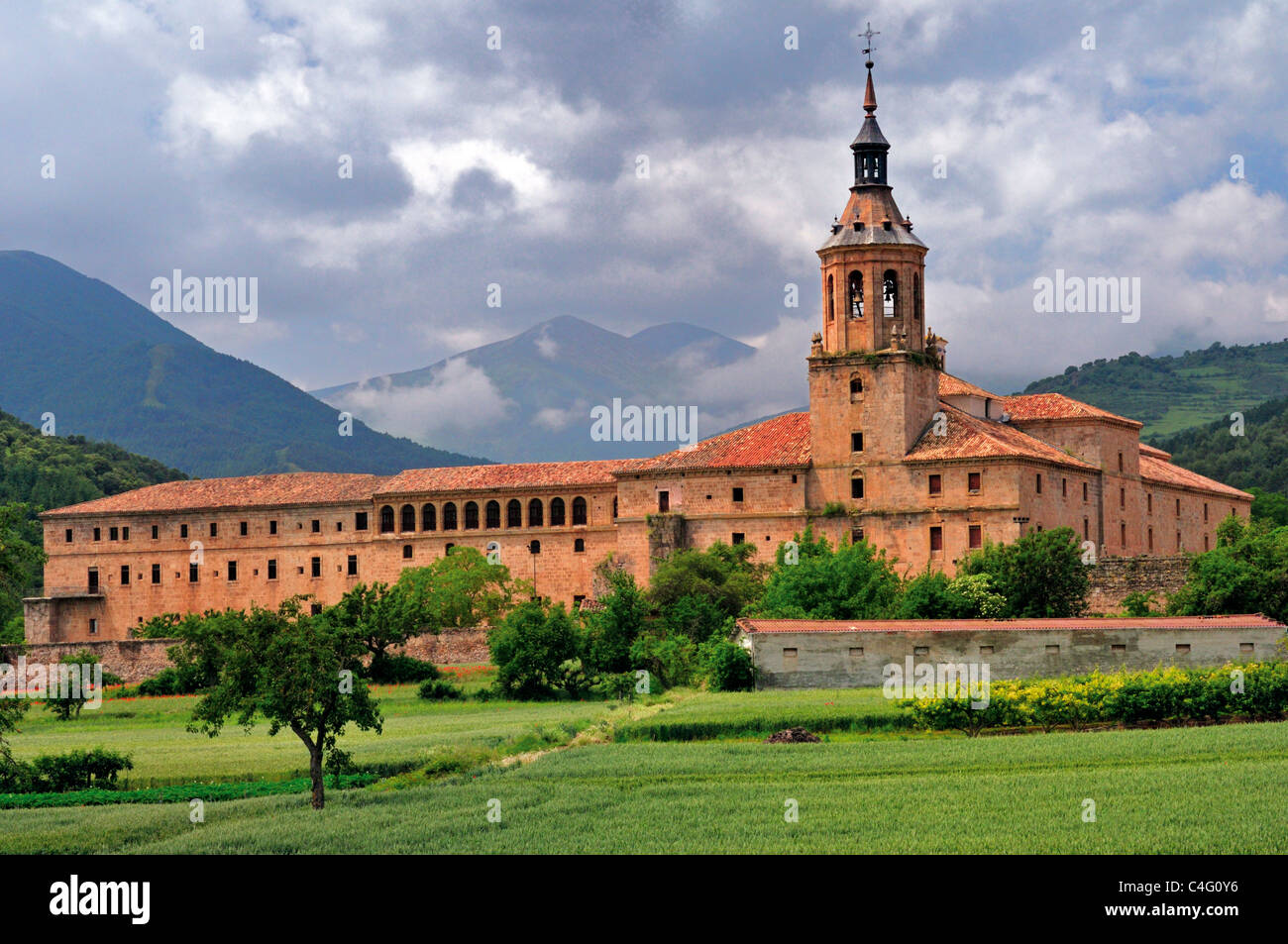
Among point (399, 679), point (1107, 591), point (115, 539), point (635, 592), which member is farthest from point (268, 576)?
point (1107, 591)

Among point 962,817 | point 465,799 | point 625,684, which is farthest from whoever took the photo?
point 625,684

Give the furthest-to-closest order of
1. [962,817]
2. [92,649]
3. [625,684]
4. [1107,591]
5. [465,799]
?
[92,649] → [1107,591] → [625,684] → [465,799] → [962,817]

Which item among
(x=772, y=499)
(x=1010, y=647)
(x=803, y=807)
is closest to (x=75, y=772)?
(x=803, y=807)

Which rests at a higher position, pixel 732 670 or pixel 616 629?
pixel 616 629

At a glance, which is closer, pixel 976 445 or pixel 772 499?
pixel 976 445

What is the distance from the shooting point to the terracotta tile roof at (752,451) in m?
67.8

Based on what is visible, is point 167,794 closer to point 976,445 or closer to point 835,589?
point 835,589

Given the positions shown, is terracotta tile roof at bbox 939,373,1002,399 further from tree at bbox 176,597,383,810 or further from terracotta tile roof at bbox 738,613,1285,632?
tree at bbox 176,597,383,810

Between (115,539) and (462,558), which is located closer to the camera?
(462,558)

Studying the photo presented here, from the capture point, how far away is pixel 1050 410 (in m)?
70.4

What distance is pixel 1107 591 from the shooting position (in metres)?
59.5

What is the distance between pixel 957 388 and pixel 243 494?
3635cm
